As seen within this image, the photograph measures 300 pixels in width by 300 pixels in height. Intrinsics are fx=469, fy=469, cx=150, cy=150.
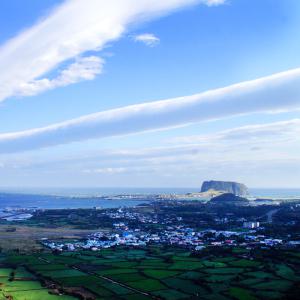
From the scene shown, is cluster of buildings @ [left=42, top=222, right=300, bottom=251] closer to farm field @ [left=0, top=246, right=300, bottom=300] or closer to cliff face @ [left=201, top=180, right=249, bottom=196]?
farm field @ [left=0, top=246, right=300, bottom=300]

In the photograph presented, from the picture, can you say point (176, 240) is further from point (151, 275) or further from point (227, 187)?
point (227, 187)

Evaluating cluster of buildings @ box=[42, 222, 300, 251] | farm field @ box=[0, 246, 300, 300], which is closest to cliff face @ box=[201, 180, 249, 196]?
cluster of buildings @ box=[42, 222, 300, 251]

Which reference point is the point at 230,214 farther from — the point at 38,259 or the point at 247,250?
the point at 38,259

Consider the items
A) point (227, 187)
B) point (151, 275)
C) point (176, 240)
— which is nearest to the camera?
point (151, 275)

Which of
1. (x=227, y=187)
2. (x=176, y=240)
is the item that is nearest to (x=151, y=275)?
(x=176, y=240)

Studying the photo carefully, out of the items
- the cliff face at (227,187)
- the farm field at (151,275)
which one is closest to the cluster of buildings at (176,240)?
the farm field at (151,275)

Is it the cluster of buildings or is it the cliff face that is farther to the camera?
the cliff face

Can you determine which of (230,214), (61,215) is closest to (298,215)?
(230,214)
